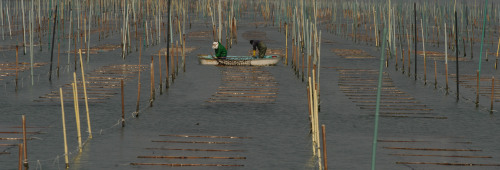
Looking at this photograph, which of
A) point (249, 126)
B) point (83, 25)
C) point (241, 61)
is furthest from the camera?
point (83, 25)

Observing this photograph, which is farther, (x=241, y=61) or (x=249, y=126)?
(x=241, y=61)

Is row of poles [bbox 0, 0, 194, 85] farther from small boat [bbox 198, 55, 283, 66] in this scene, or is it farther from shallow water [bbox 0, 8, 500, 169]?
shallow water [bbox 0, 8, 500, 169]

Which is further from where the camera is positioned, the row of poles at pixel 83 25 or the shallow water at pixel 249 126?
the row of poles at pixel 83 25

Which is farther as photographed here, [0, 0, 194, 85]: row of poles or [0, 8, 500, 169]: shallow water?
[0, 0, 194, 85]: row of poles

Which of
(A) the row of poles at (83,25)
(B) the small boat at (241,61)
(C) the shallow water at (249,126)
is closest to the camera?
(C) the shallow water at (249,126)

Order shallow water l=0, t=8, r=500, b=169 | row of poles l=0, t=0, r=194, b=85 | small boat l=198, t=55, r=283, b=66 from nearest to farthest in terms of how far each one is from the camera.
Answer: shallow water l=0, t=8, r=500, b=169, row of poles l=0, t=0, r=194, b=85, small boat l=198, t=55, r=283, b=66

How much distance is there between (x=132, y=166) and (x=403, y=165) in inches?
169

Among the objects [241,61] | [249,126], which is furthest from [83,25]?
[249,126]

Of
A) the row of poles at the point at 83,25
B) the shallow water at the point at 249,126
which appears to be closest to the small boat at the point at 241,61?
the row of poles at the point at 83,25

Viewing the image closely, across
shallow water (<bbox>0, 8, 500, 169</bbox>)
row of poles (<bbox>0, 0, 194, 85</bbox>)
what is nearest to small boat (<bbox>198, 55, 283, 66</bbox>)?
row of poles (<bbox>0, 0, 194, 85</bbox>)

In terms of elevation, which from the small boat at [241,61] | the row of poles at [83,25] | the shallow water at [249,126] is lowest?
the shallow water at [249,126]

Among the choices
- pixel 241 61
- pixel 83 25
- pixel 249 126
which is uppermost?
pixel 83 25

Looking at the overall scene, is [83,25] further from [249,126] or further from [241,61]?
[249,126]

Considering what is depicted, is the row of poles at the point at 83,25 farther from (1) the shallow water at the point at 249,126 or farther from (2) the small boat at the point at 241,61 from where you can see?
(1) the shallow water at the point at 249,126
